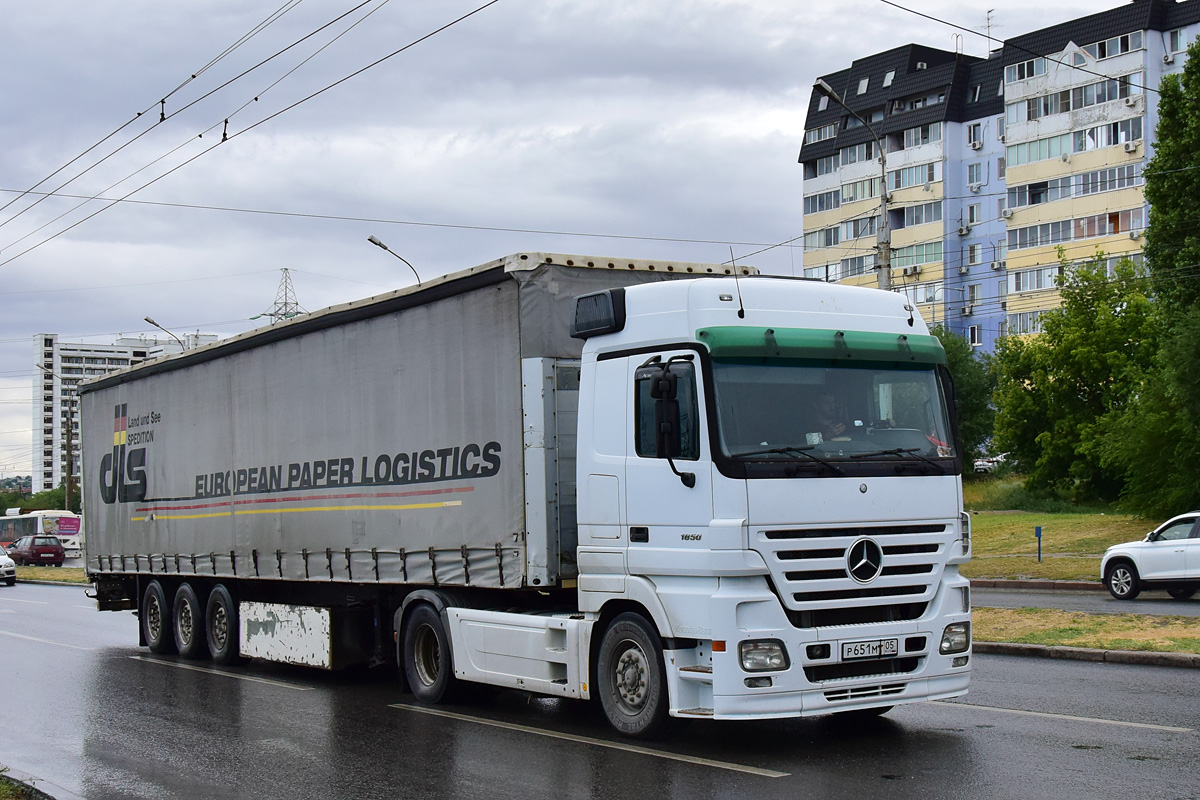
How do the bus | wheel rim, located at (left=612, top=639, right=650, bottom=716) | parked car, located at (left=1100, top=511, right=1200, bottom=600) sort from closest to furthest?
wheel rim, located at (left=612, top=639, right=650, bottom=716), parked car, located at (left=1100, top=511, right=1200, bottom=600), the bus

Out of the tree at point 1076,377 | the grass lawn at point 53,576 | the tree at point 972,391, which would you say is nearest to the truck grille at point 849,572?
the grass lawn at point 53,576

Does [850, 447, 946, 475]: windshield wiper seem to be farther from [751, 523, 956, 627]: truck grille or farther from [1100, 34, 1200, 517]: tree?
[1100, 34, 1200, 517]: tree

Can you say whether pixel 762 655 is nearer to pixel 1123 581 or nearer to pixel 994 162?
pixel 1123 581

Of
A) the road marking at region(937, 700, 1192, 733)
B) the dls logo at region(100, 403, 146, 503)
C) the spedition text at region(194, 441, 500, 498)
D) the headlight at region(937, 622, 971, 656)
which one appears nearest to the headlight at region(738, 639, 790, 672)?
the headlight at region(937, 622, 971, 656)

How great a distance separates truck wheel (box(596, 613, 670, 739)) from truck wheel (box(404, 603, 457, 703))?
7.66 ft

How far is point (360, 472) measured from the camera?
12.9 metres

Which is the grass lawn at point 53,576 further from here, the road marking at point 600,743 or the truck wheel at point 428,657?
the road marking at point 600,743

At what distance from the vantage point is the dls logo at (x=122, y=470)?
18.1 metres

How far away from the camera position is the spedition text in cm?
1112

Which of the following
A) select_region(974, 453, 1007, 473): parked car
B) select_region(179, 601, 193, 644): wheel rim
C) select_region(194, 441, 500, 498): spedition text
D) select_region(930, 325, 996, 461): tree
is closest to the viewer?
select_region(194, 441, 500, 498): spedition text

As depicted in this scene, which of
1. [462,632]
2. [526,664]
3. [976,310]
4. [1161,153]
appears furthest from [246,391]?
[976,310]

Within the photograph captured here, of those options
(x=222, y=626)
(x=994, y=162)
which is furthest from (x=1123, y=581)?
(x=994, y=162)

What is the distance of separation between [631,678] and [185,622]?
9443 millimetres

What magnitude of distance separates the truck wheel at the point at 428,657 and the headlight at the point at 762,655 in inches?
145
